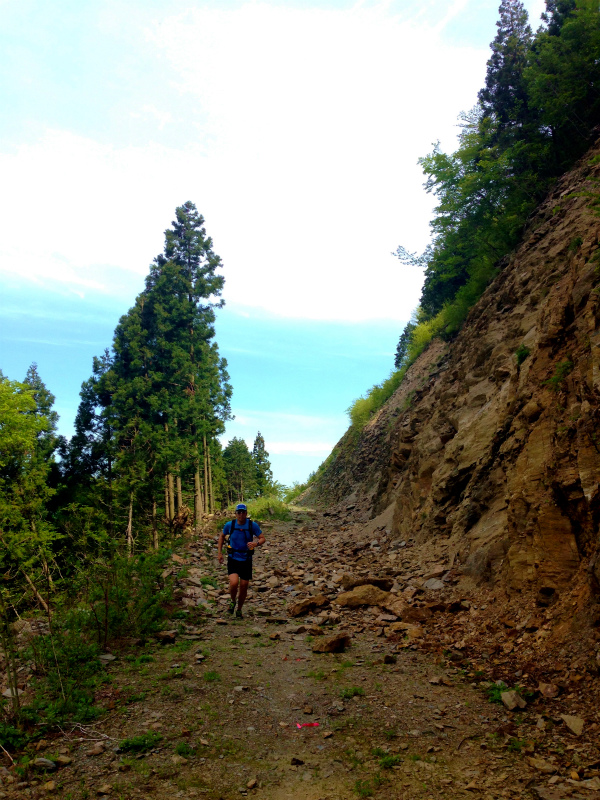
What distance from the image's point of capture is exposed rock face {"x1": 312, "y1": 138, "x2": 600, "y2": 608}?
6.42m

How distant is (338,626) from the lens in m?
8.30

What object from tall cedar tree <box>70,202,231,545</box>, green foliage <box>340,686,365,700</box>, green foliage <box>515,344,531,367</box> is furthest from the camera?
tall cedar tree <box>70,202,231,545</box>

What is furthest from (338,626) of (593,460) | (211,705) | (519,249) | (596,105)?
(596,105)

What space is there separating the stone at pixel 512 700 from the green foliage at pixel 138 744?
10.7 feet

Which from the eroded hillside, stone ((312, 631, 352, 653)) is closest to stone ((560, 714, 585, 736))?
the eroded hillside

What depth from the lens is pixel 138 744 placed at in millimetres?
4273

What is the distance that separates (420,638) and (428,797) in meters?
3.66

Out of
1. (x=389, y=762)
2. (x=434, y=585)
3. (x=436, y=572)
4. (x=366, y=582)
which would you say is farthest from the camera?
(x=366, y=582)

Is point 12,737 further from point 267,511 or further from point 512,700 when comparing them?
point 267,511

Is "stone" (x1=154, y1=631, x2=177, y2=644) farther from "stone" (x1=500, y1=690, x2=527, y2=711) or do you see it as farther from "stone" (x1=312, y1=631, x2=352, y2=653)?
"stone" (x1=500, y1=690, x2=527, y2=711)

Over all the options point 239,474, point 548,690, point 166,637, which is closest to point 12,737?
point 166,637

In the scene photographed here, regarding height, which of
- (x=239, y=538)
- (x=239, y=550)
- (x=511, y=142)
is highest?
(x=511, y=142)

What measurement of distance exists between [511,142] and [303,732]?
65.8ft

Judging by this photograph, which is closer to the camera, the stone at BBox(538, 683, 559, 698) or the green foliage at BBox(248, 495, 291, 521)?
the stone at BBox(538, 683, 559, 698)
